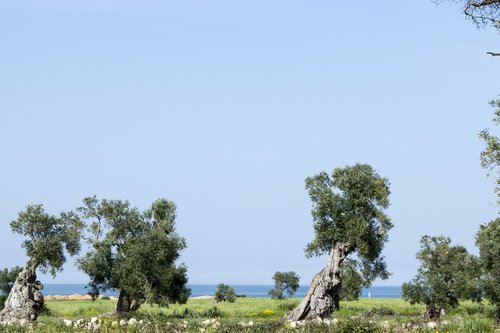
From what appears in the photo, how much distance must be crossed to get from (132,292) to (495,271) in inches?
1066

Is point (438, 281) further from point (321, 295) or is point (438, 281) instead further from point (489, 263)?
point (321, 295)

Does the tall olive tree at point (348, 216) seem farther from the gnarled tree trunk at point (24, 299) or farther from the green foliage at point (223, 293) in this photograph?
the green foliage at point (223, 293)

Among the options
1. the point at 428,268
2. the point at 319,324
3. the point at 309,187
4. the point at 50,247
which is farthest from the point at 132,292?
the point at 319,324

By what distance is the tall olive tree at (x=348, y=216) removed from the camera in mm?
42062

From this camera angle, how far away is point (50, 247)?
42.4 metres

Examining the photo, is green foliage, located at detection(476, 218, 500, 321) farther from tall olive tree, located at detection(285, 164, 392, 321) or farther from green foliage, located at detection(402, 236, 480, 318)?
tall olive tree, located at detection(285, 164, 392, 321)

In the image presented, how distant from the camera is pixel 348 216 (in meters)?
42.6

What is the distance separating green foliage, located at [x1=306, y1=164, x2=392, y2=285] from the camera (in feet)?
140

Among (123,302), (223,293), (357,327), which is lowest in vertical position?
(357,327)

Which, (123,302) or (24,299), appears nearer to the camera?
(24,299)

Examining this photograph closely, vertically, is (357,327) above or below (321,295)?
below

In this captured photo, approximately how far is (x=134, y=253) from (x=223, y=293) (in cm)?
4119

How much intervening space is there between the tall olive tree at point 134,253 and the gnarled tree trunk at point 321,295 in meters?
11.8

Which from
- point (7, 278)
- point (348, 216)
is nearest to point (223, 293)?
point (7, 278)
